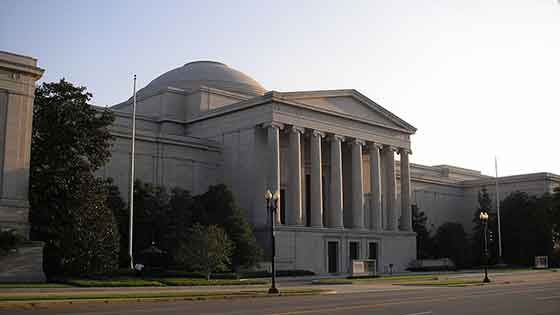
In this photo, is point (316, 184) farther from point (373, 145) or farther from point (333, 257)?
point (373, 145)

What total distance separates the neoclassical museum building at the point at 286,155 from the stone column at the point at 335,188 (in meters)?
0.11

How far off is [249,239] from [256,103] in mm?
16868

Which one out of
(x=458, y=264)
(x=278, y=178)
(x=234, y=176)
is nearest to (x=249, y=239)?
(x=278, y=178)

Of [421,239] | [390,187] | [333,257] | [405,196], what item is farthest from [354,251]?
[421,239]

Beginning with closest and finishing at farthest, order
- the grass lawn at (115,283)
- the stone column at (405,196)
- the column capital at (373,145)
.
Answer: the grass lawn at (115,283) < the column capital at (373,145) < the stone column at (405,196)

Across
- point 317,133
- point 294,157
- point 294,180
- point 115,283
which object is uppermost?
point 317,133

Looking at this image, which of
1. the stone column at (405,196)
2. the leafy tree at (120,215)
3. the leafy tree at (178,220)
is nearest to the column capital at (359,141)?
the stone column at (405,196)

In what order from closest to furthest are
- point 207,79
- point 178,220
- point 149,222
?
point 178,220, point 149,222, point 207,79

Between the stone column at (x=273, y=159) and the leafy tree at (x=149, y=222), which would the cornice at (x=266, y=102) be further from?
the leafy tree at (x=149, y=222)

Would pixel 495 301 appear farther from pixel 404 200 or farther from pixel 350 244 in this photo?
pixel 404 200

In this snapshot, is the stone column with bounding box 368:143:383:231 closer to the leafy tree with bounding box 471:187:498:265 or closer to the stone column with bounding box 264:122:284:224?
the stone column with bounding box 264:122:284:224

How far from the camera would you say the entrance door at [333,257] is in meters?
73.1

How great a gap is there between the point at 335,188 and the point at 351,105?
1072 centimetres

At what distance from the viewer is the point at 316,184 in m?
72.3
